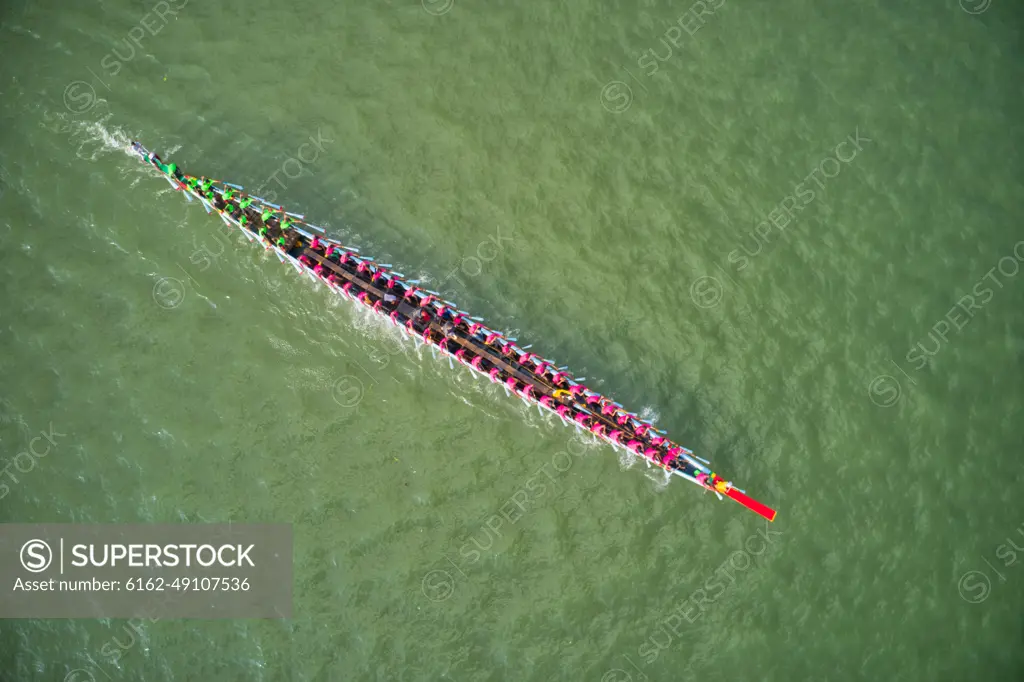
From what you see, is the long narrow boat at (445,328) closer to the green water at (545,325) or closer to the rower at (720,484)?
the rower at (720,484)

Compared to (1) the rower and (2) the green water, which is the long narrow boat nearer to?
(1) the rower

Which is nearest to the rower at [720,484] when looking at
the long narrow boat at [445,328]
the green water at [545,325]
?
the long narrow boat at [445,328]

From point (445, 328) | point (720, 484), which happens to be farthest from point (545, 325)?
point (720, 484)

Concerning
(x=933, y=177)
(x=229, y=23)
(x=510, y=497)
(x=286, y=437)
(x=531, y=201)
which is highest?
(x=933, y=177)

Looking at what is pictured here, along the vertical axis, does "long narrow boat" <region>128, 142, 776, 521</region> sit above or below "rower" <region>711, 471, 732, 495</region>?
below

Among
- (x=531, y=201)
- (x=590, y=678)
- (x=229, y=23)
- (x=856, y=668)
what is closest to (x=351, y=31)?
(x=229, y=23)

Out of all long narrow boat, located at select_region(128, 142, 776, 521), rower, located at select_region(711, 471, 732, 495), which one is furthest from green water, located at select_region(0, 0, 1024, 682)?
rower, located at select_region(711, 471, 732, 495)

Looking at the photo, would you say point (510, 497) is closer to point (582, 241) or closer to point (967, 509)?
point (582, 241)
